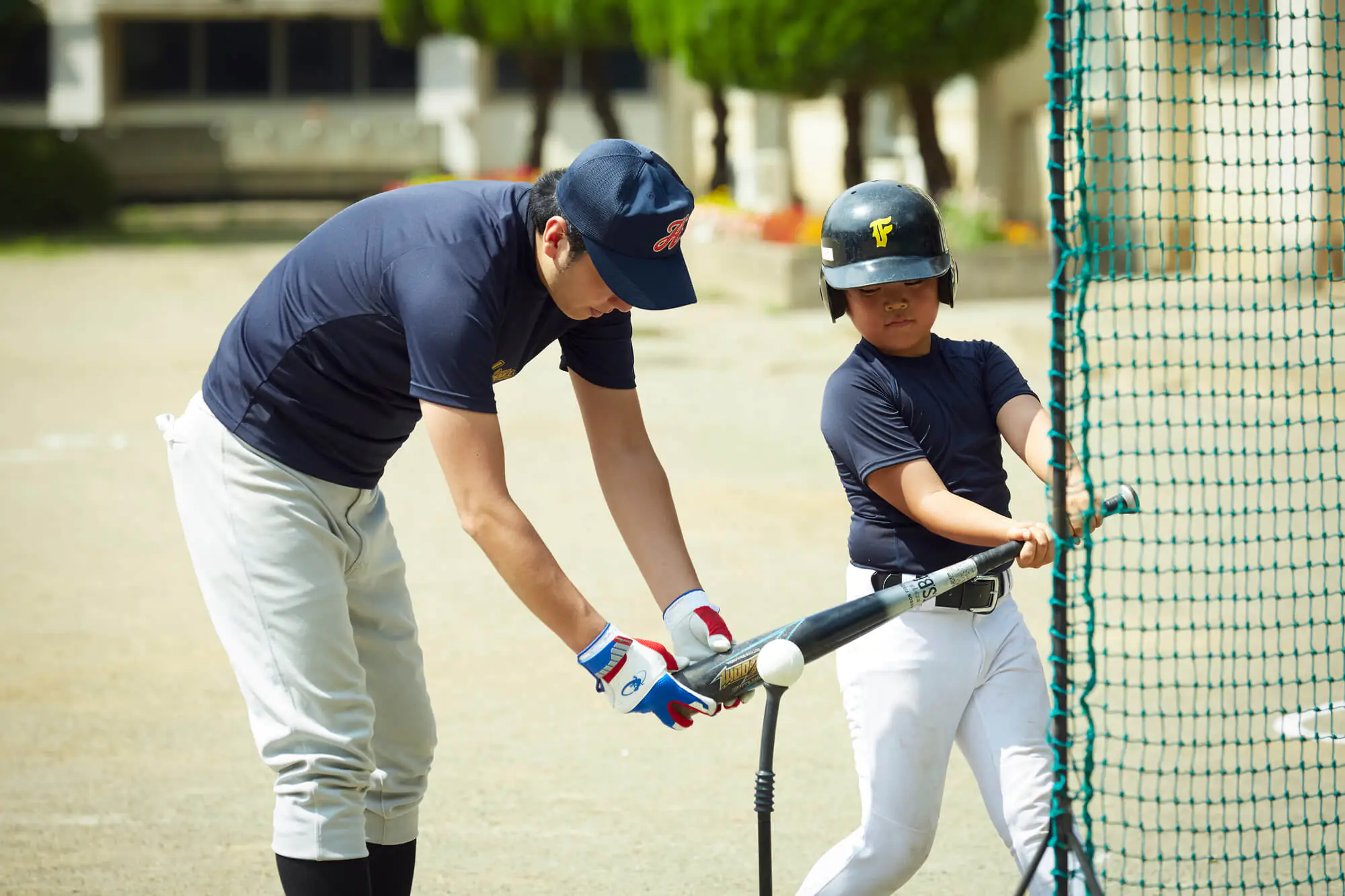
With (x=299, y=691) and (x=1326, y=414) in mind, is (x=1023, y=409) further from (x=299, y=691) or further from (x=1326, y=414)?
(x=1326, y=414)

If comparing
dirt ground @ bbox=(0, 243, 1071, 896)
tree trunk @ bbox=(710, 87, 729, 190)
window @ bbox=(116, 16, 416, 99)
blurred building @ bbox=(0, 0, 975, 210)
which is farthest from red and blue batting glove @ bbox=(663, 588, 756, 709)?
window @ bbox=(116, 16, 416, 99)

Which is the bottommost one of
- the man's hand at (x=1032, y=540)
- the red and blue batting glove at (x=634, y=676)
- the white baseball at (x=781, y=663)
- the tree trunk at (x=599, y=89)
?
the red and blue batting glove at (x=634, y=676)

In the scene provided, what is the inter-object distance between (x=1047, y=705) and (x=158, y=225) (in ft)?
89.4

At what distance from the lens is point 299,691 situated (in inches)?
117

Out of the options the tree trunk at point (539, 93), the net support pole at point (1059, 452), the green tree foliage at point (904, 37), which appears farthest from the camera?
the tree trunk at point (539, 93)

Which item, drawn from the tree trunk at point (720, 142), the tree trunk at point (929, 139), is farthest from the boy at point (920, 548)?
the tree trunk at point (720, 142)

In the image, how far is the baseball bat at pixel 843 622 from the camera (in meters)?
2.71

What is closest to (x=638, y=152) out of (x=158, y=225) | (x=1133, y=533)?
(x=1133, y=533)

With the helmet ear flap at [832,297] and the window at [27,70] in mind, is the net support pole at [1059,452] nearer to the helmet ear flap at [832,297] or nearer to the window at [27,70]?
the helmet ear flap at [832,297]

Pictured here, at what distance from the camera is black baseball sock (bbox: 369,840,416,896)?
3338 millimetres

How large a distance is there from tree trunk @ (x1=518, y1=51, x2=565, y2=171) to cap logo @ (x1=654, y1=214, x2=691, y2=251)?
77.1ft

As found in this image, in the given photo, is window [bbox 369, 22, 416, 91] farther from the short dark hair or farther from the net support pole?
the net support pole

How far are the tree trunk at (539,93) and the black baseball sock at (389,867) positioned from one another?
23249 mm

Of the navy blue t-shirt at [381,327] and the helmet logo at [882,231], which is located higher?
the helmet logo at [882,231]
